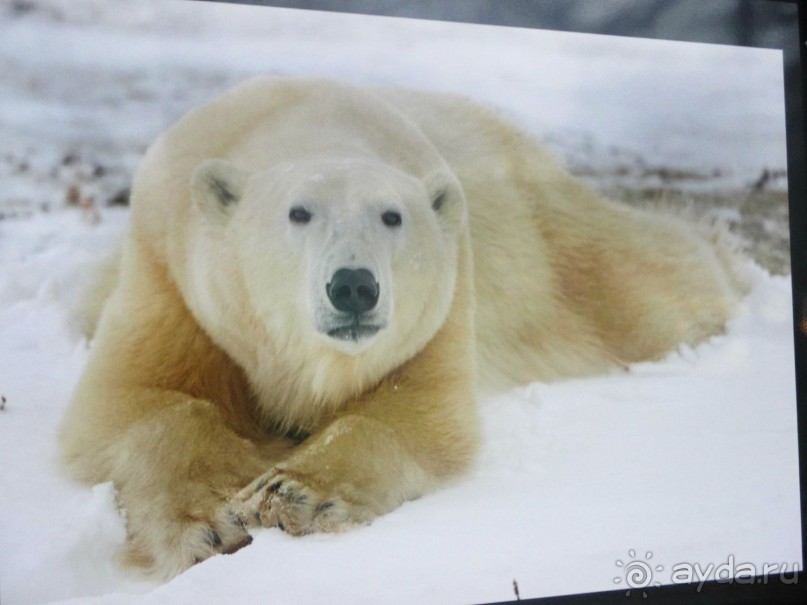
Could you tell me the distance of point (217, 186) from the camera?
2.32 m

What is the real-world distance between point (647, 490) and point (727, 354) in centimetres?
57

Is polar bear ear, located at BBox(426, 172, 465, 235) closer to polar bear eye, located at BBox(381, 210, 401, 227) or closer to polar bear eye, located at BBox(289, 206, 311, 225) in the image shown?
polar bear eye, located at BBox(381, 210, 401, 227)

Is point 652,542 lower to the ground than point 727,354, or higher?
lower

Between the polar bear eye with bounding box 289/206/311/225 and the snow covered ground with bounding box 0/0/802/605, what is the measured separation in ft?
1.51

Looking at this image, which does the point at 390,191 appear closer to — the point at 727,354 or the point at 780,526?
the point at 727,354

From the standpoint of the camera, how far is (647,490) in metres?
2.75

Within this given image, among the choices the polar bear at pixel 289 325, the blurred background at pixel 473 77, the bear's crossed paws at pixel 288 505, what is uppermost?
the blurred background at pixel 473 77

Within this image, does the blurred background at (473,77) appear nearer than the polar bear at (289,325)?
No

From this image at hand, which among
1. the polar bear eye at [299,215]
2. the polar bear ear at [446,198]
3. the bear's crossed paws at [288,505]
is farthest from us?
the polar bear ear at [446,198]

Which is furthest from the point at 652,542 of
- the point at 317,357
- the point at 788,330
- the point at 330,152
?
the point at 330,152

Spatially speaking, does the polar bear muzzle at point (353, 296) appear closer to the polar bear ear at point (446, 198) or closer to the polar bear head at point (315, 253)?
the polar bear head at point (315, 253)

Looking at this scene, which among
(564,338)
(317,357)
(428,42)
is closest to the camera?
(317,357)

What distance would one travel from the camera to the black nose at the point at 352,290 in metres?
2.18

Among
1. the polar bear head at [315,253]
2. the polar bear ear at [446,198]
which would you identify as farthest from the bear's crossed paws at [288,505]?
the polar bear ear at [446,198]
